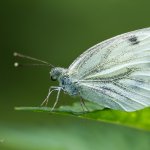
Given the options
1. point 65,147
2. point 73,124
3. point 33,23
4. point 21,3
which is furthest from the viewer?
point 33,23

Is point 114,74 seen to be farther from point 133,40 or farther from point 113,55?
point 133,40

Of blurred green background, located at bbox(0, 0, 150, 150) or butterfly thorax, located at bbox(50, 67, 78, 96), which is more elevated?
blurred green background, located at bbox(0, 0, 150, 150)

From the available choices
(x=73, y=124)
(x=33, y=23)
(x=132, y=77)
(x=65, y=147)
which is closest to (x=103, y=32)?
(x=33, y=23)

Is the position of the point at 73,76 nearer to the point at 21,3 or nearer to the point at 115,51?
the point at 115,51

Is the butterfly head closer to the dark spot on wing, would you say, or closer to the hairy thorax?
the hairy thorax

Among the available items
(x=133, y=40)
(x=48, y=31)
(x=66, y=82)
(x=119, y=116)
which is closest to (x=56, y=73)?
(x=66, y=82)

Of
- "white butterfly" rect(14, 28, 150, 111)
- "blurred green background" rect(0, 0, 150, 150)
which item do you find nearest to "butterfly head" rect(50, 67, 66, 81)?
"white butterfly" rect(14, 28, 150, 111)

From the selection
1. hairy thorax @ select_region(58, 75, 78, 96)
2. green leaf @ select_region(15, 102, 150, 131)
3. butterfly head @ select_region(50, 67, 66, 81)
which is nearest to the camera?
green leaf @ select_region(15, 102, 150, 131)

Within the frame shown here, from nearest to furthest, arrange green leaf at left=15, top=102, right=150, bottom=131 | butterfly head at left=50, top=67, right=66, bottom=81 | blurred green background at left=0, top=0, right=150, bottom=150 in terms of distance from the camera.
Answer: green leaf at left=15, top=102, right=150, bottom=131 → butterfly head at left=50, top=67, right=66, bottom=81 → blurred green background at left=0, top=0, right=150, bottom=150
